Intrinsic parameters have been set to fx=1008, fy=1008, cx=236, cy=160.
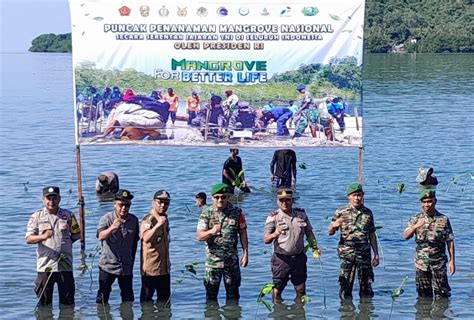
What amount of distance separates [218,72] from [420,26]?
429 feet

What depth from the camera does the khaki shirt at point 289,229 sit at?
12.7 metres

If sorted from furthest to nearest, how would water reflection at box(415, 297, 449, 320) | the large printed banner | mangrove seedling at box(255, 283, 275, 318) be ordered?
the large printed banner, water reflection at box(415, 297, 449, 320), mangrove seedling at box(255, 283, 275, 318)

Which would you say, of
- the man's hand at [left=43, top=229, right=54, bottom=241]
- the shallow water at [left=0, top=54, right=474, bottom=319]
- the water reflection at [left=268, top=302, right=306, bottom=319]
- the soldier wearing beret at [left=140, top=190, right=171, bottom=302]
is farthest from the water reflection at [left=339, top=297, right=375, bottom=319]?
the man's hand at [left=43, top=229, right=54, bottom=241]

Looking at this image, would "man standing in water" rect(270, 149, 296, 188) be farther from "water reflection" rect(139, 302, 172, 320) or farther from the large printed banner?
"water reflection" rect(139, 302, 172, 320)

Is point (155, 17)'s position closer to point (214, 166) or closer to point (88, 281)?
point (88, 281)

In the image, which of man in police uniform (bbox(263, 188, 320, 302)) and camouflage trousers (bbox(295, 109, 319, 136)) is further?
camouflage trousers (bbox(295, 109, 319, 136))

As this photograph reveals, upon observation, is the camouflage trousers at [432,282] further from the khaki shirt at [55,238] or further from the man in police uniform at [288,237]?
the khaki shirt at [55,238]

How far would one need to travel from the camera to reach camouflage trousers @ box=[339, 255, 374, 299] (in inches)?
517

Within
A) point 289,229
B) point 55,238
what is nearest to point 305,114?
point 289,229

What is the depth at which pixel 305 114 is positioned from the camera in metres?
14.8

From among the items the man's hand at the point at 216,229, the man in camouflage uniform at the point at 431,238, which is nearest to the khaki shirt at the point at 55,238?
the man's hand at the point at 216,229

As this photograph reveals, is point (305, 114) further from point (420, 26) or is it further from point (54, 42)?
point (54, 42)

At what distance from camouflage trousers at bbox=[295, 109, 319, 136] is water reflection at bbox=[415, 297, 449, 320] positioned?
9.63ft

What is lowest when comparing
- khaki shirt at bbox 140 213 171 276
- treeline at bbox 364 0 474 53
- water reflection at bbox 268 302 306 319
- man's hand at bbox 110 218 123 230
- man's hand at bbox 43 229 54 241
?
water reflection at bbox 268 302 306 319
